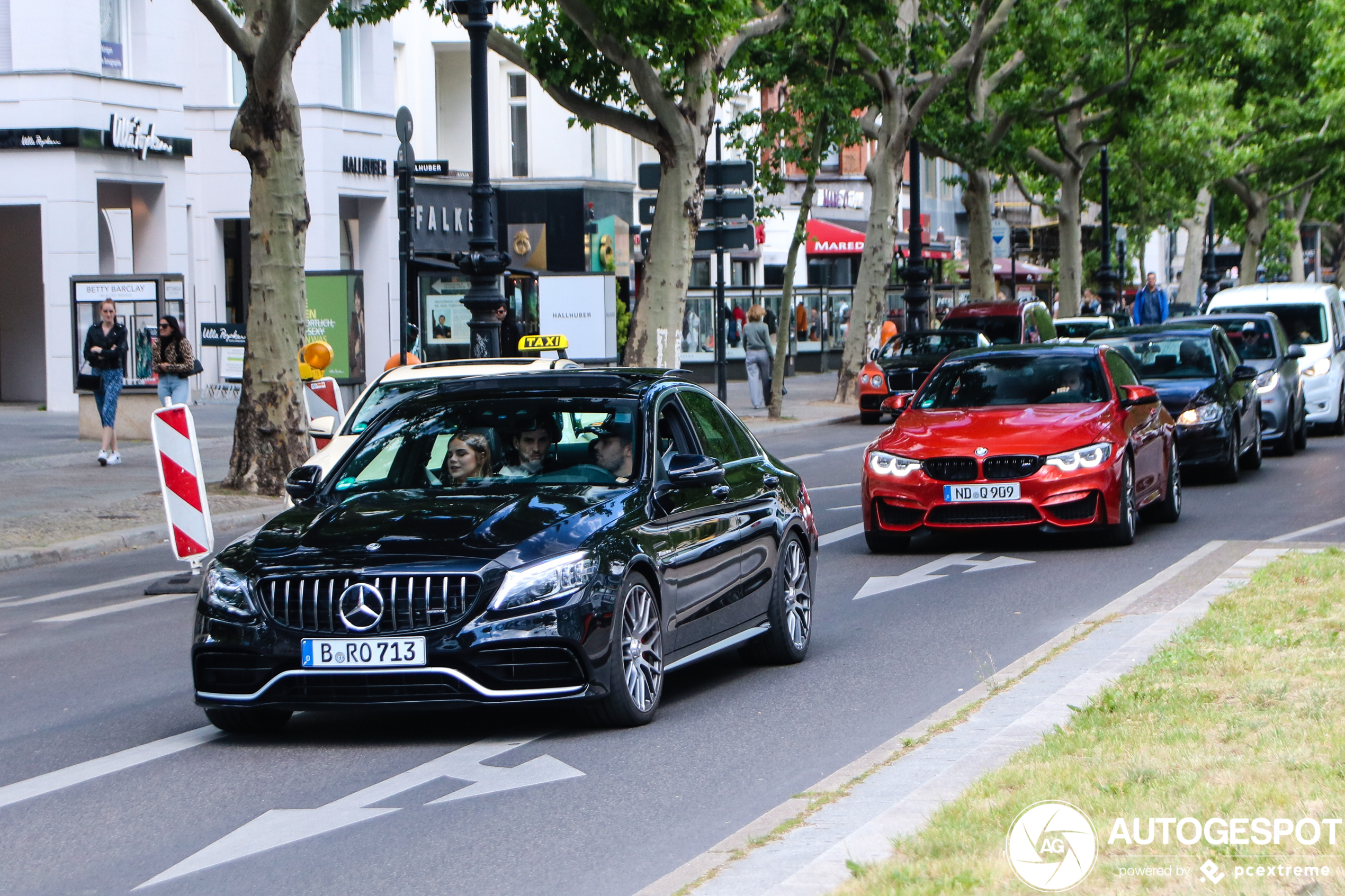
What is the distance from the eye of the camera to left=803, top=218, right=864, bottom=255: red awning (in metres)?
59.5

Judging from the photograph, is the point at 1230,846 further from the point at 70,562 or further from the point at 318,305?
the point at 318,305

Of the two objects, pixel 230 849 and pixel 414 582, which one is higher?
pixel 414 582

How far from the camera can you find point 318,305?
80.4ft

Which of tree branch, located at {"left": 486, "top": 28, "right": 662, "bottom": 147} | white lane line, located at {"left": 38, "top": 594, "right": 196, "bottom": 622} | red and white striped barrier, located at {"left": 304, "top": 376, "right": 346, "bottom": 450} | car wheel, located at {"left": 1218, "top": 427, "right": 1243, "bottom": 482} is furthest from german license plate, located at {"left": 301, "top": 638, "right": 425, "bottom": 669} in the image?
tree branch, located at {"left": 486, "top": 28, "right": 662, "bottom": 147}

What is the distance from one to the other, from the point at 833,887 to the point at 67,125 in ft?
97.4

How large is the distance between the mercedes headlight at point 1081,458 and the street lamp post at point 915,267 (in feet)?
74.4

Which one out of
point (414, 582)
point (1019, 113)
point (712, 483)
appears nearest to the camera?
point (414, 582)

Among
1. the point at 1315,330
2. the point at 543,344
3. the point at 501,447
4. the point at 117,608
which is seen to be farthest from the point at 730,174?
the point at 501,447

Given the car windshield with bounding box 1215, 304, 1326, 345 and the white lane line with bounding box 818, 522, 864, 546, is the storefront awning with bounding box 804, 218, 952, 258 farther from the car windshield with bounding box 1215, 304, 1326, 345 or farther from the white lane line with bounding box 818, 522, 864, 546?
the white lane line with bounding box 818, 522, 864, 546

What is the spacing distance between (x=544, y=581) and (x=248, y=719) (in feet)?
4.83

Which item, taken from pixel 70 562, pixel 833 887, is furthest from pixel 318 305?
pixel 833 887

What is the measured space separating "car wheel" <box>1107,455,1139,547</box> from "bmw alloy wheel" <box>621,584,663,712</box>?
6447 millimetres

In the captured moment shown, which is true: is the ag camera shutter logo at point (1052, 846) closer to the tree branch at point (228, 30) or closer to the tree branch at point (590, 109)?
the tree branch at point (228, 30)

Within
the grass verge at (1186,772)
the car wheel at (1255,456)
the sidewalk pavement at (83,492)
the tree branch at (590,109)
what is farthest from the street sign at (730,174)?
the grass verge at (1186,772)
